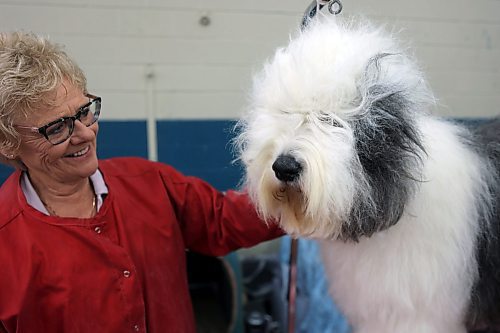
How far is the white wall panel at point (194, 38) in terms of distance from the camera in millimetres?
2693

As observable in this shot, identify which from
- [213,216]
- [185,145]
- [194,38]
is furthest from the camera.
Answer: [185,145]

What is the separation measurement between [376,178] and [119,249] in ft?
2.62

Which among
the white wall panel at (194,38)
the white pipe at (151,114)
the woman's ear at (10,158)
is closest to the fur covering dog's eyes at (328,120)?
the woman's ear at (10,158)

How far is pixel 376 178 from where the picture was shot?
1.26m

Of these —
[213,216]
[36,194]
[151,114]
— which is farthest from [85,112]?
[151,114]

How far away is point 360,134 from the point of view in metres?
1.22

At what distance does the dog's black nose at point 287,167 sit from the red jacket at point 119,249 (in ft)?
1.67

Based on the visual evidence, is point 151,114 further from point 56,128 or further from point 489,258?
point 489,258

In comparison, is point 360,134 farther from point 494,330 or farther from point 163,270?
point 494,330

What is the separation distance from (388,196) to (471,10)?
7.57ft

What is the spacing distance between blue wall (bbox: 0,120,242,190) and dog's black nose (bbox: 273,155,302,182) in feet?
5.43

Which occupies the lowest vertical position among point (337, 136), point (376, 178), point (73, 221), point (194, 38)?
point (73, 221)

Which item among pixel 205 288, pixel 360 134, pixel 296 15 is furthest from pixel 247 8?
pixel 360 134

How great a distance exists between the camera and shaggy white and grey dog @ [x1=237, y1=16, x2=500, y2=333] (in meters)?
1.21
